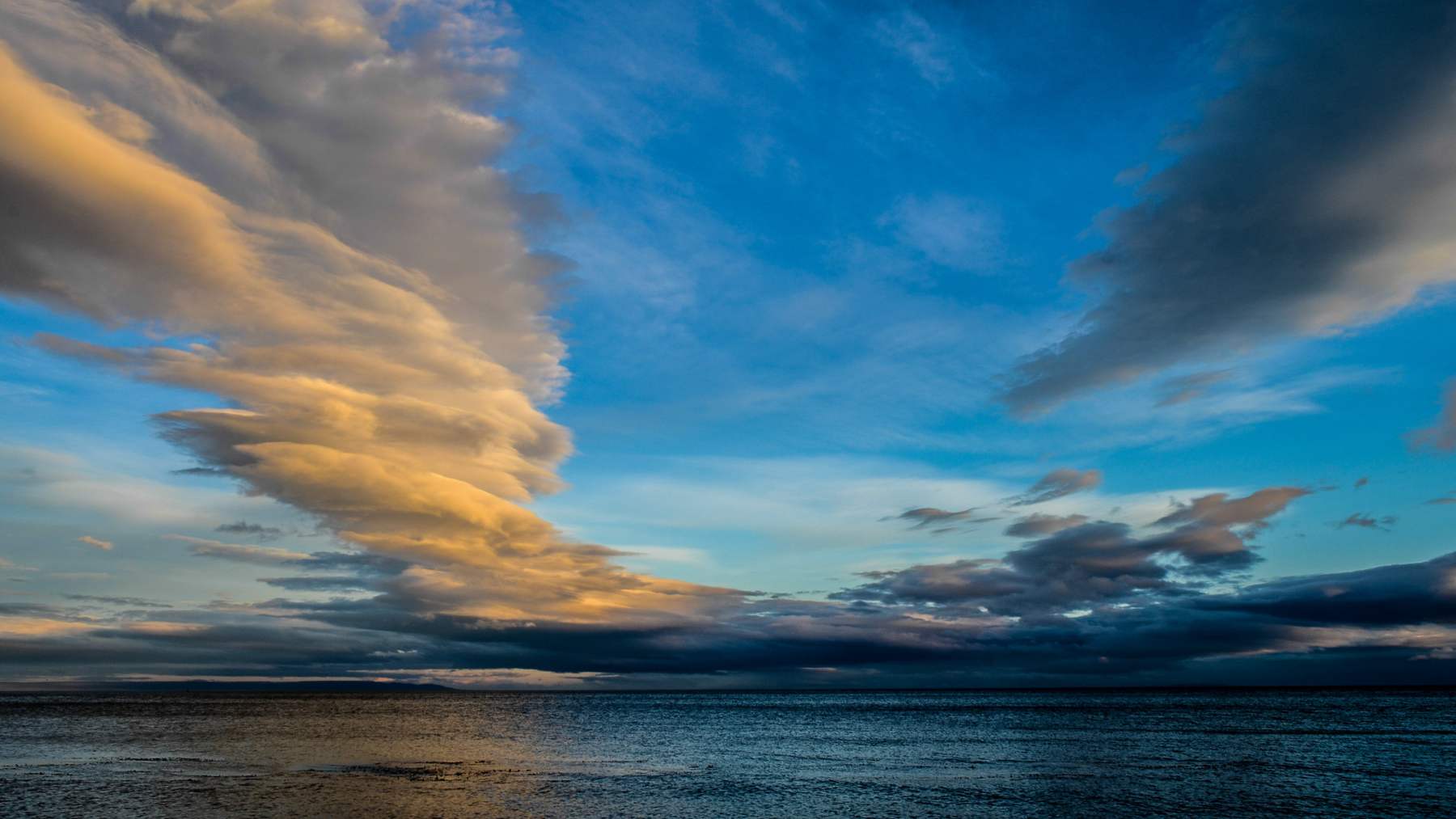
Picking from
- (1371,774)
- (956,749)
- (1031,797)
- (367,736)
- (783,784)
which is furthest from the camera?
(367,736)

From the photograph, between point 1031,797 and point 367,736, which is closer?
Result: point 1031,797

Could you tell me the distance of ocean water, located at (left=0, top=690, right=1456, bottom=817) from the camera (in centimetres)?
4731

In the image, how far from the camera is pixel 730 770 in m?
65.6

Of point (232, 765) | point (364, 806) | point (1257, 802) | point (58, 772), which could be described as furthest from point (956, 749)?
point (58, 772)

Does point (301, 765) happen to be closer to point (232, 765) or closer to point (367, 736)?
point (232, 765)

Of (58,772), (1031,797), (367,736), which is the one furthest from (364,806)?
(367,736)

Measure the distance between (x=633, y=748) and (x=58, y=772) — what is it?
159 feet

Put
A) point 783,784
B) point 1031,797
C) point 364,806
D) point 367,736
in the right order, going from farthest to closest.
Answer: point 367,736 < point 783,784 < point 1031,797 < point 364,806

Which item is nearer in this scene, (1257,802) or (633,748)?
(1257,802)

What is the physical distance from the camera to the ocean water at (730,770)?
47.3 metres

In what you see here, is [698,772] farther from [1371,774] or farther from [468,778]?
[1371,774]

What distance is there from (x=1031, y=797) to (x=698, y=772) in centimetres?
2476

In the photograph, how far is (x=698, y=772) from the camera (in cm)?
6366

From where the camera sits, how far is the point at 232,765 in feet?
216
